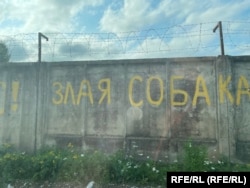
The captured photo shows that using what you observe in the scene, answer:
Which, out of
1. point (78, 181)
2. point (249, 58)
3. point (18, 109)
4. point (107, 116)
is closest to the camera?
point (78, 181)

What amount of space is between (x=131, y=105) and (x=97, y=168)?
2.32 metres

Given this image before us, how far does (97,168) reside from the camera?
5.96 meters

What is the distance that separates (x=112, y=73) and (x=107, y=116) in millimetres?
1296

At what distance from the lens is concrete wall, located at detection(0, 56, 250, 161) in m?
7.20

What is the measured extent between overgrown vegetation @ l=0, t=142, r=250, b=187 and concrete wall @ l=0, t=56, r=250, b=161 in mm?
888

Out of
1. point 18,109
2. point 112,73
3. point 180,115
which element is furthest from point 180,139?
point 18,109

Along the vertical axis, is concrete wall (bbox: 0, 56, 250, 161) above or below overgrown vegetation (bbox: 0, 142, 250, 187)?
above

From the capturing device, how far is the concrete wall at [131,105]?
720 centimetres

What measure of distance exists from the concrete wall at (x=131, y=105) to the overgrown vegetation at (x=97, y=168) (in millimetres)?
888

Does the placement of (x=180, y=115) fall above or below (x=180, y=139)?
above

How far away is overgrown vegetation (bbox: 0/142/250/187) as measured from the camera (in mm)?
5762

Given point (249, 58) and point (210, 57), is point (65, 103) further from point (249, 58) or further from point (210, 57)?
point (249, 58)

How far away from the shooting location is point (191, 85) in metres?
7.40

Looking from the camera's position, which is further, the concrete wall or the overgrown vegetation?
the concrete wall
